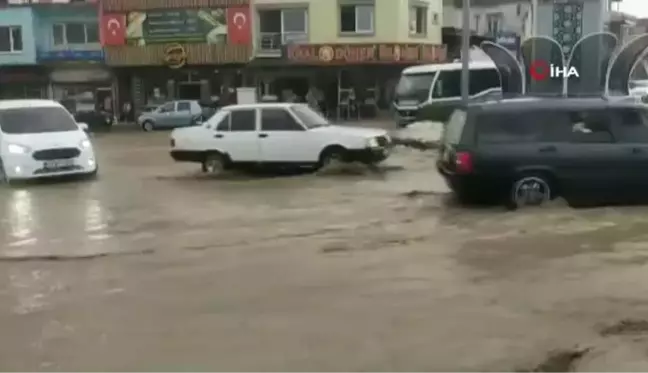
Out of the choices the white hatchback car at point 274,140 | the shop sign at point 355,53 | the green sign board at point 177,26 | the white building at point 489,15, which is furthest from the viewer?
the white building at point 489,15

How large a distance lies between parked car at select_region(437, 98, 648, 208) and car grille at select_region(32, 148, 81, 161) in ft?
28.8

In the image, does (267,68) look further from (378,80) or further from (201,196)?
(201,196)

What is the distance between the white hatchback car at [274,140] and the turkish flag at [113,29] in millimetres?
28305

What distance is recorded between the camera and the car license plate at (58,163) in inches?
717

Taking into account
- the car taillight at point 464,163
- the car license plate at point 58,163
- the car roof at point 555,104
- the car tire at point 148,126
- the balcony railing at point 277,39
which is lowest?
the car tire at point 148,126

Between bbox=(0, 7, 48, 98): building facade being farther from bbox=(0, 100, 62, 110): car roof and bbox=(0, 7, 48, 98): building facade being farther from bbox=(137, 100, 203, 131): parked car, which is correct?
bbox=(0, 100, 62, 110): car roof

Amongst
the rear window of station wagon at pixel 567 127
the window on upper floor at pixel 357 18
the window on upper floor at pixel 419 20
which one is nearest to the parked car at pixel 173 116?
the window on upper floor at pixel 357 18

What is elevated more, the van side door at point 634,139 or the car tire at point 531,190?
the van side door at point 634,139

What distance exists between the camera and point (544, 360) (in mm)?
6457

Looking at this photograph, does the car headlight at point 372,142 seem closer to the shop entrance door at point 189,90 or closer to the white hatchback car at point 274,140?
the white hatchback car at point 274,140

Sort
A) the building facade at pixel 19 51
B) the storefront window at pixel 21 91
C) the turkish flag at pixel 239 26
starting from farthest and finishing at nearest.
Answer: the storefront window at pixel 21 91
the building facade at pixel 19 51
the turkish flag at pixel 239 26

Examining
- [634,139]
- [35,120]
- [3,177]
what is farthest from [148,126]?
[634,139]

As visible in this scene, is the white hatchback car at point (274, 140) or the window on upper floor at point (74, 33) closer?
the white hatchback car at point (274, 140)

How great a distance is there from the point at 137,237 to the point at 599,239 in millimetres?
5734
